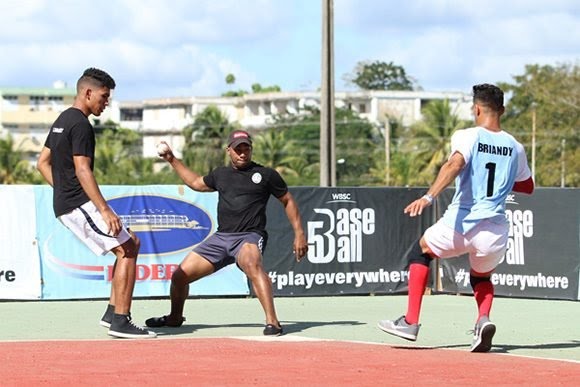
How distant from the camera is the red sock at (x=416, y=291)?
1091cm

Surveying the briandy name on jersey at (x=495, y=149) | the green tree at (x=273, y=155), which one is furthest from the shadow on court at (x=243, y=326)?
the green tree at (x=273, y=155)

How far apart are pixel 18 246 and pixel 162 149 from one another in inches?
242

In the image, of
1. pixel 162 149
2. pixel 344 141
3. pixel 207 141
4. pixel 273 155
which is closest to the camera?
pixel 162 149

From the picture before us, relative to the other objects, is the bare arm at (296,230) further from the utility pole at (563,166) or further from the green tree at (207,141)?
the green tree at (207,141)

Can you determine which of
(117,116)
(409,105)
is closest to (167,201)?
(409,105)

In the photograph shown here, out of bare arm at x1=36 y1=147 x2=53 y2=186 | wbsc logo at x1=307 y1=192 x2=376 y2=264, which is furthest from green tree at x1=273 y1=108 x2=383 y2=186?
bare arm at x1=36 y1=147 x2=53 y2=186

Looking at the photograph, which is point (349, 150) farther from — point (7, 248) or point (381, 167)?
point (7, 248)

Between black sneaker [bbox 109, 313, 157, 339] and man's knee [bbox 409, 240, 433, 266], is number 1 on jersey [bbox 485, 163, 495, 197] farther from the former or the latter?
black sneaker [bbox 109, 313, 157, 339]

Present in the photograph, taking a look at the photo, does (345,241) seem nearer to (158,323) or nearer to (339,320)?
(339,320)

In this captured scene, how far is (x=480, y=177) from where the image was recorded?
1086 cm

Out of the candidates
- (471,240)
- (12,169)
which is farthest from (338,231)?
(12,169)

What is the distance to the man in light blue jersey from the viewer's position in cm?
1081

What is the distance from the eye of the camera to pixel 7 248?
17.8m

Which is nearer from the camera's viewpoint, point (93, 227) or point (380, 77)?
point (93, 227)
